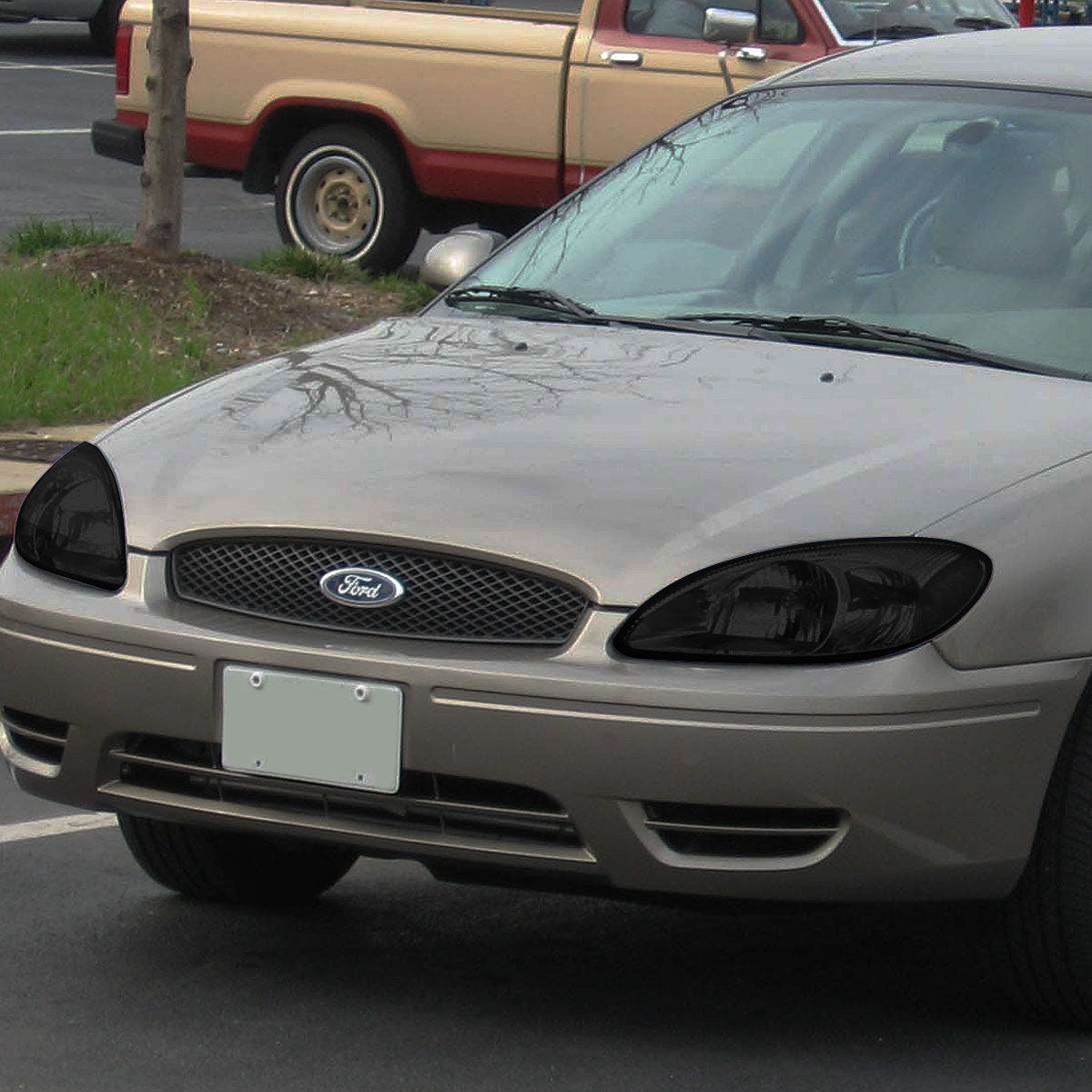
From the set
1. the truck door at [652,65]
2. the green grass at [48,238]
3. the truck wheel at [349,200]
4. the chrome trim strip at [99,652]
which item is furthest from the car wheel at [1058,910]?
the truck wheel at [349,200]

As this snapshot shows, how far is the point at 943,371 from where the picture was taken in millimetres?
4582

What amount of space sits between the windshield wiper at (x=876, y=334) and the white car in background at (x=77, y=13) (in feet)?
68.1

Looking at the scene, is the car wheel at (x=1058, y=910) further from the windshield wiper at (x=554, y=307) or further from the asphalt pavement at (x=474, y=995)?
the windshield wiper at (x=554, y=307)

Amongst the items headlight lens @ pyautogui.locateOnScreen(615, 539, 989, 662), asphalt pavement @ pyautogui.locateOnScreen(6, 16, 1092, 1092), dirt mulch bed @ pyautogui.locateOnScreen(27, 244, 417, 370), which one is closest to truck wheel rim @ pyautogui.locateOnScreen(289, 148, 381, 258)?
dirt mulch bed @ pyautogui.locateOnScreen(27, 244, 417, 370)

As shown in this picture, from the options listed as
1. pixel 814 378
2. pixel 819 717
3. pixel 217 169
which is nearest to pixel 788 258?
pixel 814 378

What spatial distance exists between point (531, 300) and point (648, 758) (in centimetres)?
161

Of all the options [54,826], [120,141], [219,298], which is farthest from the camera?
[120,141]

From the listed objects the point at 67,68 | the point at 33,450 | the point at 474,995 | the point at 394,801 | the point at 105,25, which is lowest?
the point at 67,68

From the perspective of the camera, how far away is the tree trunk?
11438mm

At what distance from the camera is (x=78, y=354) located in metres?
10.2

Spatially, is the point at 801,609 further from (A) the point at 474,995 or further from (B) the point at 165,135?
(B) the point at 165,135

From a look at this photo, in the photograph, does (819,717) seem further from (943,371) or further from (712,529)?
(943,371)

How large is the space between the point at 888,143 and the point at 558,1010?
1.94 metres

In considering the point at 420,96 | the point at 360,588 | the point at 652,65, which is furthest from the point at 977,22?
the point at 360,588
